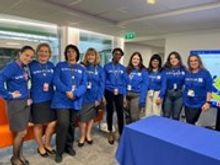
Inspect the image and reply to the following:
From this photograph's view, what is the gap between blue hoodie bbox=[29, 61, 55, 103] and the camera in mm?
2639

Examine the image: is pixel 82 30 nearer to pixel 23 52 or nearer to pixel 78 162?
pixel 23 52

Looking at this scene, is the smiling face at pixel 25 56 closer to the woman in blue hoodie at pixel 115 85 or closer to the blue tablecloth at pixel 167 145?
the woman in blue hoodie at pixel 115 85

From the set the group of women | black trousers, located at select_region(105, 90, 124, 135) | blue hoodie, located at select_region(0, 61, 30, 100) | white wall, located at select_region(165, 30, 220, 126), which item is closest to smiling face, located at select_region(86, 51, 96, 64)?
the group of women

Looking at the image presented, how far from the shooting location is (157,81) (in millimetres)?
3520

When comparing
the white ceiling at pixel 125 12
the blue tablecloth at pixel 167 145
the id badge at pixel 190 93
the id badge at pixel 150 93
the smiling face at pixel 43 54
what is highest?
the white ceiling at pixel 125 12

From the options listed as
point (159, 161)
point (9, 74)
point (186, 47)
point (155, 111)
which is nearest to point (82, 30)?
point (186, 47)

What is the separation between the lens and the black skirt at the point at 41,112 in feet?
8.85

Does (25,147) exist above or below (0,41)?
below

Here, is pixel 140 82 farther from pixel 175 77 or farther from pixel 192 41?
pixel 192 41

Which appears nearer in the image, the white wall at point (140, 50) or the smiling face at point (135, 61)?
the smiling face at point (135, 61)

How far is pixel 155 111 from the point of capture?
3594 millimetres

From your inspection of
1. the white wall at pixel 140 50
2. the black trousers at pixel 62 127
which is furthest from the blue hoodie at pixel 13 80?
the white wall at pixel 140 50

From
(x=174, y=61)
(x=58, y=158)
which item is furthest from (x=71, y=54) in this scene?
(x=174, y=61)

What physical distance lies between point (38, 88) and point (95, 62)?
99 cm
